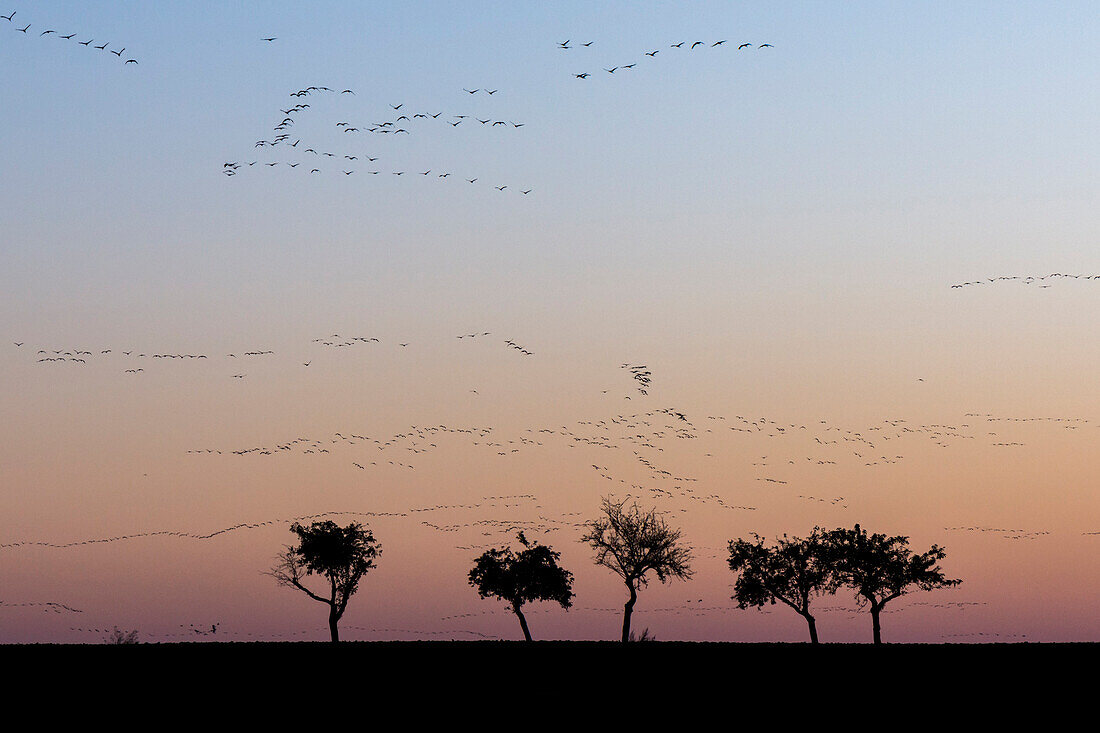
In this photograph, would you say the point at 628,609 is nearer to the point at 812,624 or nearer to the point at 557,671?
the point at 812,624

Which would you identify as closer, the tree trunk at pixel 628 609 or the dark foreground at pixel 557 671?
the dark foreground at pixel 557 671

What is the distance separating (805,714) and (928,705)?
16.5ft

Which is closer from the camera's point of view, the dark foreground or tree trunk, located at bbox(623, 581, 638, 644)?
the dark foreground

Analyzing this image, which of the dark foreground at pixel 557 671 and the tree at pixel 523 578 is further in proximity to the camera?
the tree at pixel 523 578

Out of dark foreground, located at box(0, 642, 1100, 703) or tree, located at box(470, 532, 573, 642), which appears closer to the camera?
dark foreground, located at box(0, 642, 1100, 703)

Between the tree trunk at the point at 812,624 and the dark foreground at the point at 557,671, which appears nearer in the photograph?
the dark foreground at the point at 557,671

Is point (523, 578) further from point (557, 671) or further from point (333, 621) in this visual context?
point (557, 671)

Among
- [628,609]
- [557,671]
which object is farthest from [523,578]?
[557,671]

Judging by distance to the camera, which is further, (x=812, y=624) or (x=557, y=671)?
(x=812, y=624)

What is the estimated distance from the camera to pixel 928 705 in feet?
135

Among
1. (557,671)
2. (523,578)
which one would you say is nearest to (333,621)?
(523,578)

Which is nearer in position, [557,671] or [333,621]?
[557,671]

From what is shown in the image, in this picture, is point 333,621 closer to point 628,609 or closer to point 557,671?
point 628,609

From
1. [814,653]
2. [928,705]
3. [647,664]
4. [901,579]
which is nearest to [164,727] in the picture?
[928,705]
